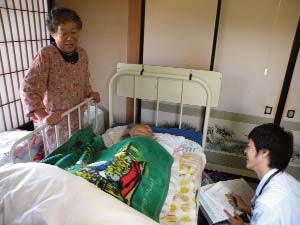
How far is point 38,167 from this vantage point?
33.3 inches

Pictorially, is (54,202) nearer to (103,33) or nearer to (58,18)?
(58,18)

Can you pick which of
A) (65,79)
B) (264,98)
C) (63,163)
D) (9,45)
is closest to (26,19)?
(9,45)

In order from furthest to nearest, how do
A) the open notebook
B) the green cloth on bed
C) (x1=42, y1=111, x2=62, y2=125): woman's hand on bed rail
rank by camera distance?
1. the open notebook
2. (x1=42, y1=111, x2=62, y2=125): woman's hand on bed rail
3. the green cloth on bed

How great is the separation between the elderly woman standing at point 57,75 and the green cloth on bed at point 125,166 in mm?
195

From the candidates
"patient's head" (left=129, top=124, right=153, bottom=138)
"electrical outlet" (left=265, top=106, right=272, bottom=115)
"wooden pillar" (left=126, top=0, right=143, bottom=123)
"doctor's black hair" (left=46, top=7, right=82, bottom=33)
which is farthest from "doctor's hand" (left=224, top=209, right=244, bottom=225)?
"doctor's black hair" (left=46, top=7, right=82, bottom=33)

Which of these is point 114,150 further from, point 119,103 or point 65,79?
point 119,103

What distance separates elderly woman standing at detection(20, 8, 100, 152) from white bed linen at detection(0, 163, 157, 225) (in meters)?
0.45

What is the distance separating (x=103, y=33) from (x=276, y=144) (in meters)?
1.49

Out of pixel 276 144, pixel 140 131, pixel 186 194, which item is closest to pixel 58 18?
pixel 140 131

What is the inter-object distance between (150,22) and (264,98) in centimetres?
106

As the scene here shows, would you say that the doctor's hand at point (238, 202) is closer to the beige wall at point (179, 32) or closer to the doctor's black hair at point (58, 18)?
the beige wall at point (179, 32)

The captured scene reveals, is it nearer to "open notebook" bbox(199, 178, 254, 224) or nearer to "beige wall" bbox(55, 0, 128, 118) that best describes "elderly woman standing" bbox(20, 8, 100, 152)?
"beige wall" bbox(55, 0, 128, 118)

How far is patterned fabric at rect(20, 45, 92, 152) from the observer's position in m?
1.30

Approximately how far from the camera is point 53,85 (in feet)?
4.69
